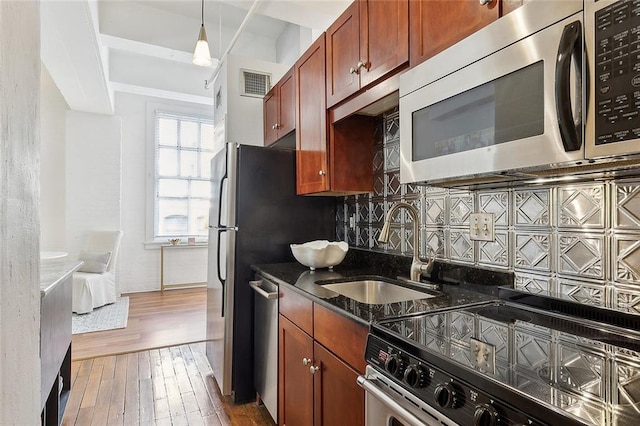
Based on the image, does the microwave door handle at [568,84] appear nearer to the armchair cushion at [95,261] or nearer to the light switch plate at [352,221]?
the light switch plate at [352,221]

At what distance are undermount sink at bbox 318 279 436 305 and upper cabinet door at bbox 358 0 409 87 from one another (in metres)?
0.99

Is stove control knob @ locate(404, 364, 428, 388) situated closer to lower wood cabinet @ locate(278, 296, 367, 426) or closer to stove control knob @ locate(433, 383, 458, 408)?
stove control knob @ locate(433, 383, 458, 408)

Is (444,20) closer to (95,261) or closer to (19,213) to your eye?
(19,213)

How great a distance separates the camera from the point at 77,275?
434 cm

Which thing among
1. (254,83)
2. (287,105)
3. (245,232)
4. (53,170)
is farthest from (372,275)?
(53,170)

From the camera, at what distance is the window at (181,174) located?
220 inches

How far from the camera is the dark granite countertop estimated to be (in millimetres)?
1251

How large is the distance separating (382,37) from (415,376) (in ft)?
4.43

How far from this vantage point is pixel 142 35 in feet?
12.4

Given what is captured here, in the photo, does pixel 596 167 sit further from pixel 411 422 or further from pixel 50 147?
pixel 50 147

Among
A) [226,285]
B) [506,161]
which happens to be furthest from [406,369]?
[226,285]

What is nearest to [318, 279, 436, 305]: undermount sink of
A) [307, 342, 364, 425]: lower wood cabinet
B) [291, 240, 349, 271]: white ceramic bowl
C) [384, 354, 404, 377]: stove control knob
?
[291, 240, 349, 271]: white ceramic bowl

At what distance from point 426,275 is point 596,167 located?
900 millimetres

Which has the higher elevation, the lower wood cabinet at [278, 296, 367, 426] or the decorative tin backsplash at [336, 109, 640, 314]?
the decorative tin backsplash at [336, 109, 640, 314]
